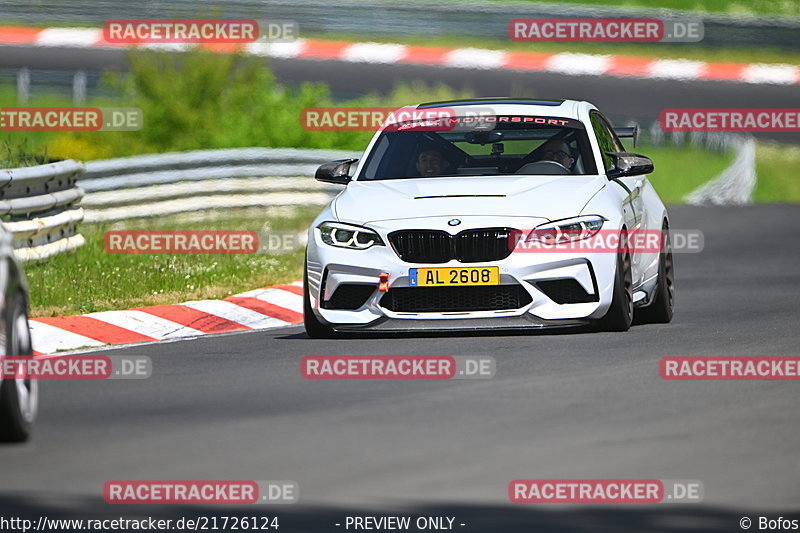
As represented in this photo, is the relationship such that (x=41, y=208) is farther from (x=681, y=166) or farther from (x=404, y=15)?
(x=404, y=15)

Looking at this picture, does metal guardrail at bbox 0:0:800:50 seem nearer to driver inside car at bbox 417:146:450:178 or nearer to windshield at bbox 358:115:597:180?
windshield at bbox 358:115:597:180

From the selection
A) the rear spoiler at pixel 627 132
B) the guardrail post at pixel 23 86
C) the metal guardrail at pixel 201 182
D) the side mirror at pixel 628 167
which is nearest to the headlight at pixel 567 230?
the side mirror at pixel 628 167

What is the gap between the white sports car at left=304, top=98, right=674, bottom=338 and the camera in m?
12.1

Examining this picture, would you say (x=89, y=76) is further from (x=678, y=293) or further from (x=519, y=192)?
(x=519, y=192)

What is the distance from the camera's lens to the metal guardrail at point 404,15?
116 ft

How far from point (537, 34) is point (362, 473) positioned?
28732 mm

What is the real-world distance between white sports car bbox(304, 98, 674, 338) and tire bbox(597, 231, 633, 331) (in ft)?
0.03

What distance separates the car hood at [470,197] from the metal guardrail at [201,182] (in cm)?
832

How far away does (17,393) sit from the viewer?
27.4ft

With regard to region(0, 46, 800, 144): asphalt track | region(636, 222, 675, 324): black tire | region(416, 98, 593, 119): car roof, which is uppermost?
region(416, 98, 593, 119): car roof

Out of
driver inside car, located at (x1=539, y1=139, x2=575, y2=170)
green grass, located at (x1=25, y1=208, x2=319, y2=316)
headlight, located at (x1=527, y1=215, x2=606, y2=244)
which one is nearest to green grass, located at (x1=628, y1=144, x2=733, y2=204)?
green grass, located at (x1=25, y1=208, x2=319, y2=316)

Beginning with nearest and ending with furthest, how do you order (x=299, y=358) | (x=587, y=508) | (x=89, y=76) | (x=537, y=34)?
(x=587, y=508) < (x=299, y=358) < (x=89, y=76) < (x=537, y=34)

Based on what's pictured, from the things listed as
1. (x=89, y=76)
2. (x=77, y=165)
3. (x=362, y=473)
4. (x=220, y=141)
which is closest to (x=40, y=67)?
(x=89, y=76)

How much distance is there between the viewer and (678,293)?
1662cm
